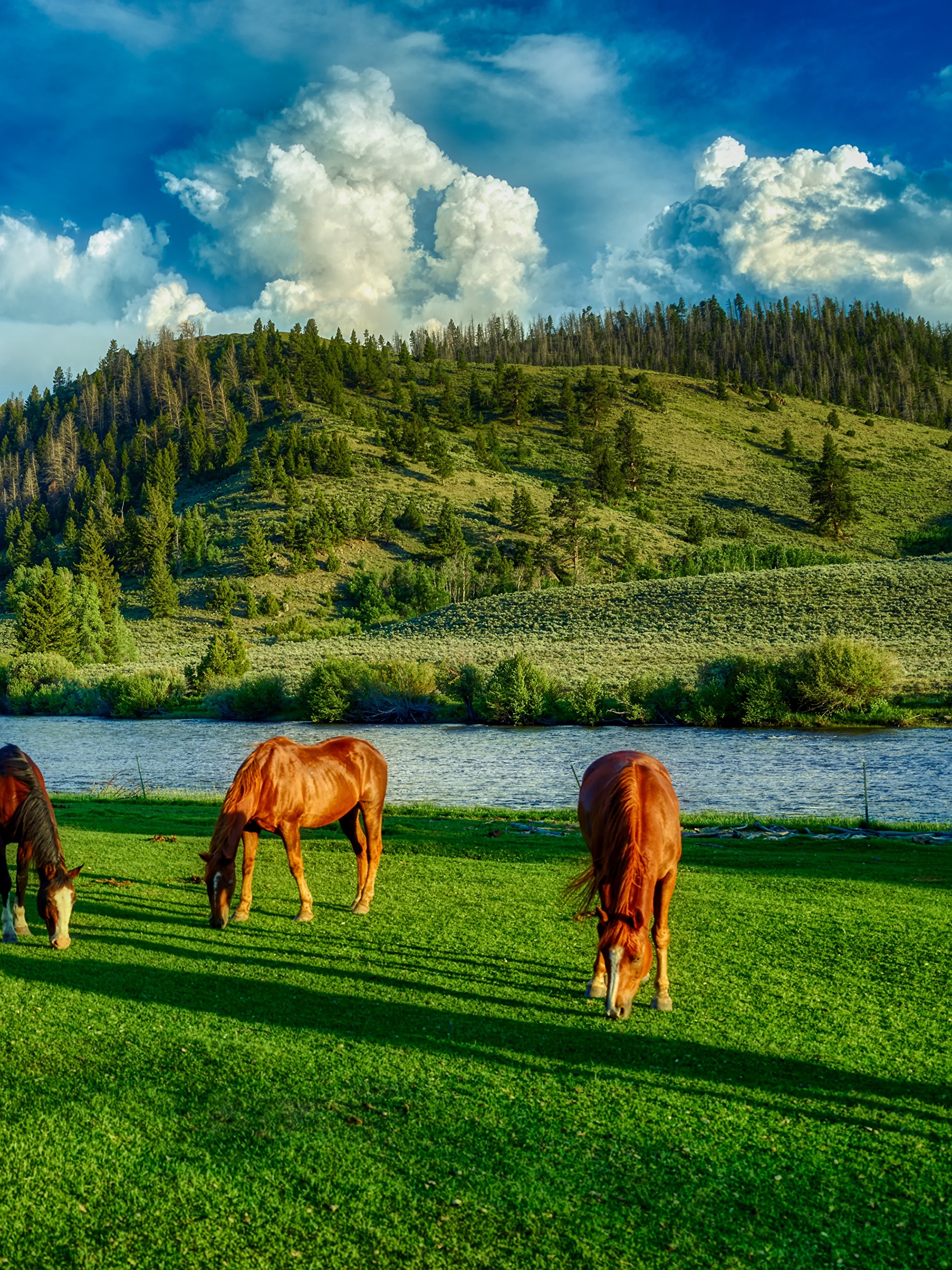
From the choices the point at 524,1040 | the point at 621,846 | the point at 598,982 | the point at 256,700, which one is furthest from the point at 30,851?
the point at 256,700

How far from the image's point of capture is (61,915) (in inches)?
288

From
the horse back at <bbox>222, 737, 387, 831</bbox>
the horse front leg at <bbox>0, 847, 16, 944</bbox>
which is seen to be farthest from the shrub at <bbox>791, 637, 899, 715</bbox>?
the horse front leg at <bbox>0, 847, 16, 944</bbox>

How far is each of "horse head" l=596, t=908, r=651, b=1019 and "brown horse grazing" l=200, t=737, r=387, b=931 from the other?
4018 millimetres

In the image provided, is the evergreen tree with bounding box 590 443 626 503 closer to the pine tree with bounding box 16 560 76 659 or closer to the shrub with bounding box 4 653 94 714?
the pine tree with bounding box 16 560 76 659

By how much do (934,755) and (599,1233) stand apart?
28.7 m

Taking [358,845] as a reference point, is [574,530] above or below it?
above

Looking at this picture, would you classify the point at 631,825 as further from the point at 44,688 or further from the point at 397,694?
the point at 44,688

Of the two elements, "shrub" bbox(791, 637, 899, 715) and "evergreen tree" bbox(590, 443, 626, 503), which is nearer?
"shrub" bbox(791, 637, 899, 715)

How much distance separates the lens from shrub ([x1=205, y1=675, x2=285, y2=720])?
153 ft

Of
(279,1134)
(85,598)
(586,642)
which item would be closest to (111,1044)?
(279,1134)

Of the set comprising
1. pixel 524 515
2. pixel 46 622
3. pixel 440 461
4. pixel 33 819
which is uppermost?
pixel 440 461

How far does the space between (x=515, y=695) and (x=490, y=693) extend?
1.42 metres

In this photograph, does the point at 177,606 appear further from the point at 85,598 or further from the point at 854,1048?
the point at 854,1048

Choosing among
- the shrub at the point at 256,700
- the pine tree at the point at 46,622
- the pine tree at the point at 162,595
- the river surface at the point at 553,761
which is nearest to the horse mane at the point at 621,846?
the river surface at the point at 553,761
